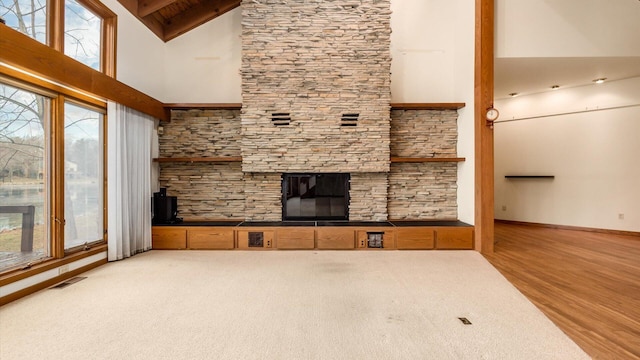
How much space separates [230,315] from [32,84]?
3.00 metres

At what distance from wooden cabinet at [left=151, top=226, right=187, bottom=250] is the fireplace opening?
63.9 inches

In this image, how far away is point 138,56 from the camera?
421 centimetres

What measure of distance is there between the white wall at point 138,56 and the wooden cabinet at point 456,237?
5158 millimetres

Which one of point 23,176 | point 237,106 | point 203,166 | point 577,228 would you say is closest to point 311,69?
point 237,106

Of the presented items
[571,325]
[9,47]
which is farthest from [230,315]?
[9,47]

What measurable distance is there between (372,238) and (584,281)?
Result: 2436 millimetres

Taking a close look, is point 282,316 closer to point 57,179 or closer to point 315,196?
point 315,196

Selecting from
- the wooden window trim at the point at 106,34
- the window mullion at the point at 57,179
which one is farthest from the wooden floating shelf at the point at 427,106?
the window mullion at the point at 57,179

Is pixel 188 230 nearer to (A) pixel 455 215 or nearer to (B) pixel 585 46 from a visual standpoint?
(A) pixel 455 215

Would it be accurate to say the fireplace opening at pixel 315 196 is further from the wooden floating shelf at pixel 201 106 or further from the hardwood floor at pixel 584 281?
the hardwood floor at pixel 584 281

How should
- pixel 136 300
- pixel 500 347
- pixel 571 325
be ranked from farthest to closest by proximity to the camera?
1. pixel 136 300
2. pixel 571 325
3. pixel 500 347

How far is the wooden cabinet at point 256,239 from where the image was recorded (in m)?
4.23

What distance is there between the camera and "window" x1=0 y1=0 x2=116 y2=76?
8.60 feet

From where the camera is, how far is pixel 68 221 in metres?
3.18
